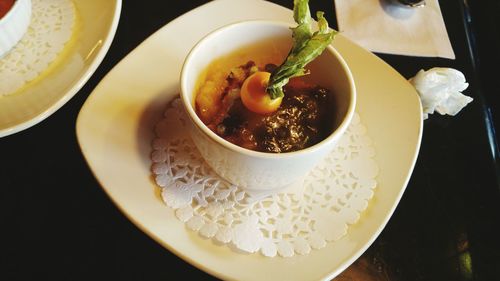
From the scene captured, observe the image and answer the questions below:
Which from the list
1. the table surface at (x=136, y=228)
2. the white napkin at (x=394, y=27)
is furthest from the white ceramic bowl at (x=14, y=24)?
the white napkin at (x=394, y=27)

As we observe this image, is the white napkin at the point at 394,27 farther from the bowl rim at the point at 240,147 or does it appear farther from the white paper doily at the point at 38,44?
the white paper doily at the point at 38,44

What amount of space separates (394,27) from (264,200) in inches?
26.4

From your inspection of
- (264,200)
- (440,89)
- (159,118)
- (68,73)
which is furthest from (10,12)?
(440,89)

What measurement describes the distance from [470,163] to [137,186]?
0.71m

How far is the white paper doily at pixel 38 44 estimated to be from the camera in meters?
0.78

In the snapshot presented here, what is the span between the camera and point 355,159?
0.73m

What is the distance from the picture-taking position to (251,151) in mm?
553

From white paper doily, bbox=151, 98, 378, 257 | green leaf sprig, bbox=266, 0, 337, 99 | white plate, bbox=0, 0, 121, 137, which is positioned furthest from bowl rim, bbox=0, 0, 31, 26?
green leaf sprig, bbox=266, 0, 337, 99

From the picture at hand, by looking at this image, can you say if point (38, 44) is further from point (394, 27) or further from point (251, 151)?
point (394, 27)

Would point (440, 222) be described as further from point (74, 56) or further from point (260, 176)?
point (74, 56)

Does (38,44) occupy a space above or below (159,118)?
above

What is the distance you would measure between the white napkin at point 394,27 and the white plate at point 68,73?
568 millimetres

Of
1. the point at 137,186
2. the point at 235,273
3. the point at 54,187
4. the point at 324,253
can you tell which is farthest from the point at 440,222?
the point at 54,187

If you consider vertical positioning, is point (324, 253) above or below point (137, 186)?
below
